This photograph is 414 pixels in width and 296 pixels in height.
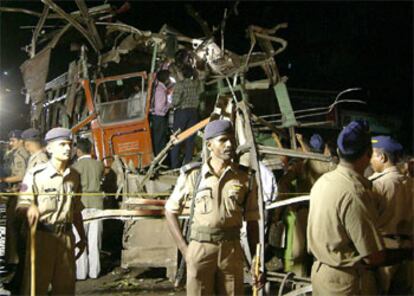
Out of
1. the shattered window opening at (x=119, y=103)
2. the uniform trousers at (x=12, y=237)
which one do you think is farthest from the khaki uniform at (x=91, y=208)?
the uniform trousers at (x=12, y=237)

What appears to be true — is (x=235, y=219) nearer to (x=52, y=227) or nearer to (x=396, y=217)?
(x=396, y=217)

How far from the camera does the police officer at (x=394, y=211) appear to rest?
364 centimetres

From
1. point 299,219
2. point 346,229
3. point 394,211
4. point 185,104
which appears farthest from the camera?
point 185,104

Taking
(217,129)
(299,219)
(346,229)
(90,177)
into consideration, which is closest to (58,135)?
(217,129)

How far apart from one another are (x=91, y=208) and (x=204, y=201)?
422 cm

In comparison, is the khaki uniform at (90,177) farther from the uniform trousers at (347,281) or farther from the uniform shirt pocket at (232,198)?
the uniform trousers at (347,281)

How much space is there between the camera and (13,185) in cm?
744

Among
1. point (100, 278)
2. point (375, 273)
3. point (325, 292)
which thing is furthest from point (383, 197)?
point (100, 278)

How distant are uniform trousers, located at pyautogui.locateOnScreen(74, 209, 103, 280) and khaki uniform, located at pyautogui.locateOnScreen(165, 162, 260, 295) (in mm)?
3906

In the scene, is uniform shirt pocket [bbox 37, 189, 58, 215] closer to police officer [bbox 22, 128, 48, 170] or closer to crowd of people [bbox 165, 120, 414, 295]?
crowd of people [bbox 165, 120, 414, 295]

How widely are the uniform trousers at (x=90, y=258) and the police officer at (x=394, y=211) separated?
15.8 feet

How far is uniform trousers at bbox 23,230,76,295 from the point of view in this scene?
12.2ft

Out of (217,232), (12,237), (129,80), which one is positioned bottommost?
(12,237)

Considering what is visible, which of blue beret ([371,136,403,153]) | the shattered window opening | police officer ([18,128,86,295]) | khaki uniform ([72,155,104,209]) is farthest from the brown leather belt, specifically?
the shattered window opening
